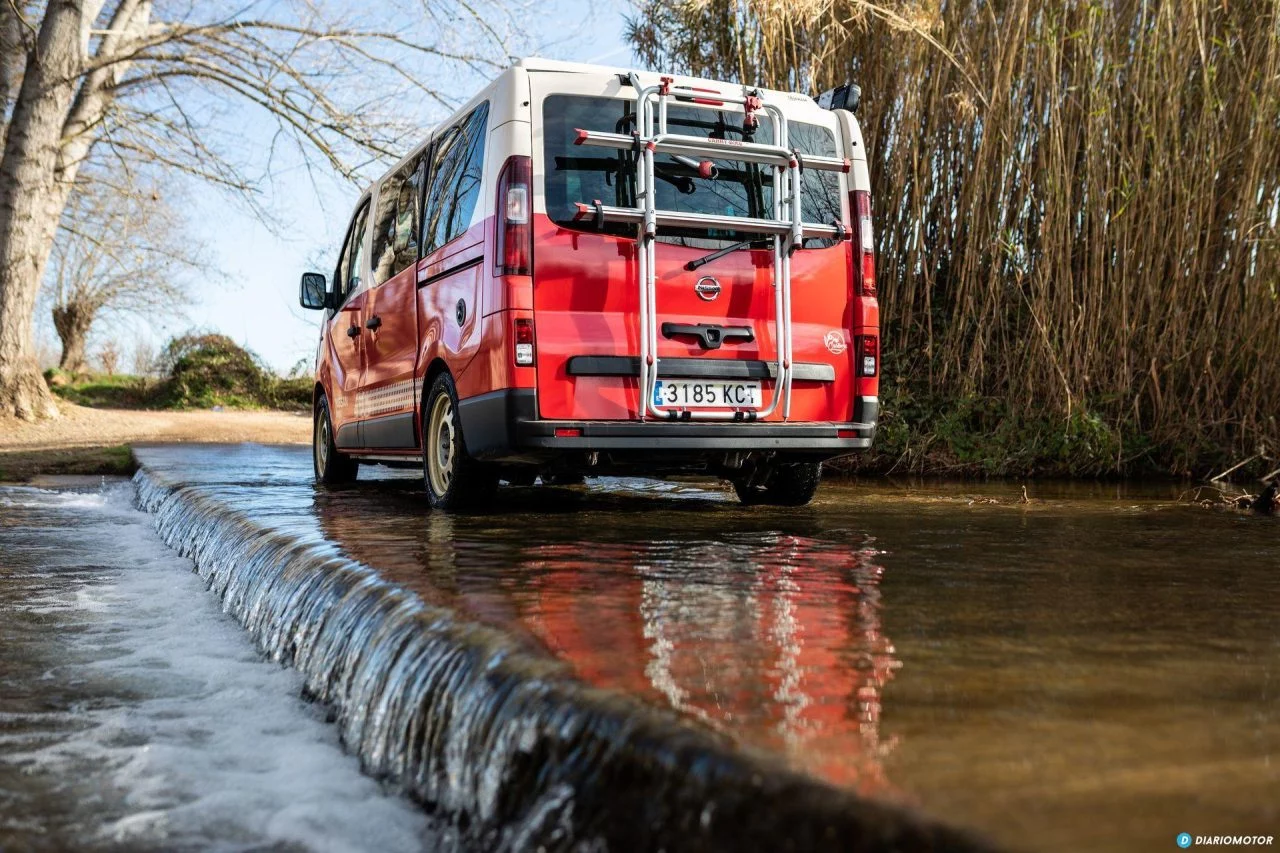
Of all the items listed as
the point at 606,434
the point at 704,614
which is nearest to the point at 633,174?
the point at 606,434

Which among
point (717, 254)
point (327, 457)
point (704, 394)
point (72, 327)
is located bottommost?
point (327, 457)

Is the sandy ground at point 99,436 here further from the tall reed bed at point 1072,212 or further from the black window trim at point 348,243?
the tall reed bed at point 1072,212

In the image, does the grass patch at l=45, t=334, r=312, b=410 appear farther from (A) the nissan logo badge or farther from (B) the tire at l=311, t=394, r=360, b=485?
(A) the nissan logo badge

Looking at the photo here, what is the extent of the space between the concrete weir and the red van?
1.74 meters

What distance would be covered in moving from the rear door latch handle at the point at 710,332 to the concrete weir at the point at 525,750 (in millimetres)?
2038

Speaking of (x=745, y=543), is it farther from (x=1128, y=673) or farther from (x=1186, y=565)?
(x=1128, y=673)

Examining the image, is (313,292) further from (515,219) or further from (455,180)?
(515,219)

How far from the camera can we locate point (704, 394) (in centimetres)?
517

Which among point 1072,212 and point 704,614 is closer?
point 704,614

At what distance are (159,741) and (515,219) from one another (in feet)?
9.06

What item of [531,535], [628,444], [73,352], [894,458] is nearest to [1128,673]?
[531,535]

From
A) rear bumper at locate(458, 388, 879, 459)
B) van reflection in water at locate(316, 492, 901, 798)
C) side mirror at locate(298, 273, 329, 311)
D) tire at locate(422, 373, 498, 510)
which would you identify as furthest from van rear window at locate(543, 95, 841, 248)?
side mirror at locate(298, 273, 329, 311)

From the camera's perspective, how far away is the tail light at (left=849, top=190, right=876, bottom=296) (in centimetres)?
561

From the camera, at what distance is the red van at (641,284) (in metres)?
4.96
